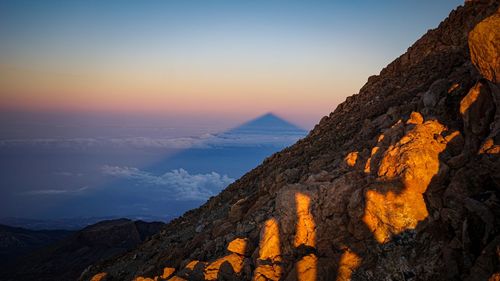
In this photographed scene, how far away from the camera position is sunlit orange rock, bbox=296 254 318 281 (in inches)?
456

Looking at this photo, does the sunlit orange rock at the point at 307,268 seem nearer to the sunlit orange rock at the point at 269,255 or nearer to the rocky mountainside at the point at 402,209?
the rocky mountainside at the point at 402,209

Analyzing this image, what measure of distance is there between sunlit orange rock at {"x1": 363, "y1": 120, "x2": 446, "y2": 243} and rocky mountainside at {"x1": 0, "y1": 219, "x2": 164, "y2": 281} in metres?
61.4

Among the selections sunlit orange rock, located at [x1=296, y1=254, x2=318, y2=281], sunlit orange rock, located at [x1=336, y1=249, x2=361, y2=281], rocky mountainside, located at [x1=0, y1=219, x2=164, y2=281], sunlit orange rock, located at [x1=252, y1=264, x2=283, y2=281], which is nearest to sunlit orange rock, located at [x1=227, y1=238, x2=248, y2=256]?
sunlit orange rock, located at [x1=252, y1=264, x2=283, y2=281]

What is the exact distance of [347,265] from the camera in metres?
11.3

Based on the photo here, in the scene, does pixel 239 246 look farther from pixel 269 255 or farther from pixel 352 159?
pixel 352 159

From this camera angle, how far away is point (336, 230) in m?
12.5

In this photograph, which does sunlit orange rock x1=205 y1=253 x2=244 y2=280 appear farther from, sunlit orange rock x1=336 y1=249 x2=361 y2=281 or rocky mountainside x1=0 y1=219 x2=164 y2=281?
rocky mountainside x1=0 y1=219 x2=164 y2=281

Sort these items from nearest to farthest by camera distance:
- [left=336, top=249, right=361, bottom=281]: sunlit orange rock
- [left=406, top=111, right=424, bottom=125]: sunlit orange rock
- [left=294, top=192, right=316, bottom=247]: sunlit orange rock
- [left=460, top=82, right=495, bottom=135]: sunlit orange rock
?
[left=336, top=249, right=361, bottom=281]: sunlit orange rock → [left=460, top=82, right=495, bottom=135]: sunlit orange rock → [left=294, top=192, right=316, bottom=247]: sunlit orange rock → [left=406, top=111, right=424, bottom=125]: sunlit orange rock

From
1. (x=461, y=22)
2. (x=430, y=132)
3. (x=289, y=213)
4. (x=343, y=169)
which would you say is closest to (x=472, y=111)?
(x=430, y=132)

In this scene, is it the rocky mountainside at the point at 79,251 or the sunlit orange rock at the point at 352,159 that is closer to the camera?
the sunlit orange rock at the point at 352,159

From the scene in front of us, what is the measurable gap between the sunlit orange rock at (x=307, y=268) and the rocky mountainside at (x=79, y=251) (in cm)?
5957

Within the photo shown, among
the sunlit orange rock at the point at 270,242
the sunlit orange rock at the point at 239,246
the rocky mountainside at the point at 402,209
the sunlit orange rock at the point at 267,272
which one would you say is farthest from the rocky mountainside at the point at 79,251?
the sunlit orange rock at the point at 267,272

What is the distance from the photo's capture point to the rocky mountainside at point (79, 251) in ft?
220

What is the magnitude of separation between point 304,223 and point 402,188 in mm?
3518
